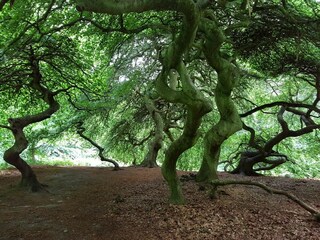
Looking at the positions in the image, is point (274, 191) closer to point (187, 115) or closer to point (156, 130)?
point (187, 115)

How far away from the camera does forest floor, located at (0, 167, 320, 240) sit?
5582 millimetres

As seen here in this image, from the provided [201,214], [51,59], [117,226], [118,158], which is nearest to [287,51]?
[201,214]

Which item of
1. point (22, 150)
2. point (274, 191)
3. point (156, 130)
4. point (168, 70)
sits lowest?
point (22, 150)

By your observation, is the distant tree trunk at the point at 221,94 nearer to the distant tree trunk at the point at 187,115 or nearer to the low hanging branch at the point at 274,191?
the distant tree trunk at the point at 187,115

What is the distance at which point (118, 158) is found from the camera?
62.0 feet

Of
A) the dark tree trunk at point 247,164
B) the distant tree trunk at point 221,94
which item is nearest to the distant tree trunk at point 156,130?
the dark tree trunk at point 247,164

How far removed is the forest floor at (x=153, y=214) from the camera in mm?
5582

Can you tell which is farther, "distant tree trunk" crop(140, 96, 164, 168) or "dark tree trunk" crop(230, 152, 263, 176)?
"distant tree trunk" crop(140, 96, 164, 168)

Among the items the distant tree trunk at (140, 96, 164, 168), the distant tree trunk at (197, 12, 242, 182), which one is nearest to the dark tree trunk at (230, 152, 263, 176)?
the distant tree trunk at (140, 96, 164, 168)

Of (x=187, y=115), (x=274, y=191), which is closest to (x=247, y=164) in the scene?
(x=274, y=191)

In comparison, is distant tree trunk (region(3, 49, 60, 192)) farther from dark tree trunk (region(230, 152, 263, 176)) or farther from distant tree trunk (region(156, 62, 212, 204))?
dark tree trunk (region(230, 152, 263, 176))

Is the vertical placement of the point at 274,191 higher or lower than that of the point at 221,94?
lower

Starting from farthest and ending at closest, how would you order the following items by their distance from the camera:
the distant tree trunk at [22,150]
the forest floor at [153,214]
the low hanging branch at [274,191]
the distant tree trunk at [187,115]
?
the distant tree trunk at [22,150] → the distant tree trunk at [187,115] → the low hanging branch at [274,191] → the forest floor at [153,214]

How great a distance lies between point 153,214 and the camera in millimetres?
6641
